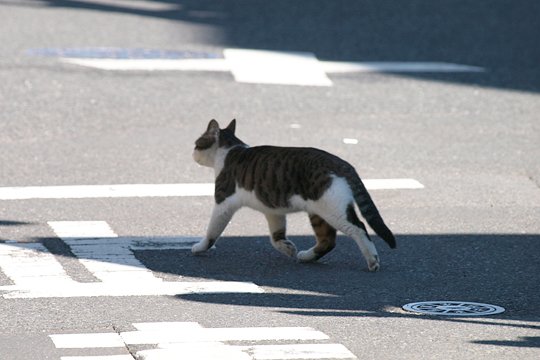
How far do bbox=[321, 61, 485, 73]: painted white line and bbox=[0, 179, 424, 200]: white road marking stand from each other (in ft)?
20.1

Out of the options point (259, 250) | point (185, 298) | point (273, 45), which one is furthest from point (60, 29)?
point (185, 298)

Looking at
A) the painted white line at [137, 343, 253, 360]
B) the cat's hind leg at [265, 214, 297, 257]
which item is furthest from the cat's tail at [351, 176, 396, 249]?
the painted white line at [137, 343, 253, 360]

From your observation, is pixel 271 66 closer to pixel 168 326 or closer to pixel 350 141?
pixel 350 141

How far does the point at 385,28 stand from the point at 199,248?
40.3 feet

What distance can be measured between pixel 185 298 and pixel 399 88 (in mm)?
9009

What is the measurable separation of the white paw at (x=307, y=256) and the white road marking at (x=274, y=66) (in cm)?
757

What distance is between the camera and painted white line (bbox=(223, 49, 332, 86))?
17469 millimetres

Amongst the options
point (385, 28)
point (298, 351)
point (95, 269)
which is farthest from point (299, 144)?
point (385, 28)

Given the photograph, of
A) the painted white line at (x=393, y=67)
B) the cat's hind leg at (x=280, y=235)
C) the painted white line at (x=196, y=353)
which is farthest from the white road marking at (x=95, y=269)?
the painted white line at (x=393, y=67)

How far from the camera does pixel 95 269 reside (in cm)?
945

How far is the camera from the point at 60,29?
20859 mm

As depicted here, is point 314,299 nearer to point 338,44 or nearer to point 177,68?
point 177,68

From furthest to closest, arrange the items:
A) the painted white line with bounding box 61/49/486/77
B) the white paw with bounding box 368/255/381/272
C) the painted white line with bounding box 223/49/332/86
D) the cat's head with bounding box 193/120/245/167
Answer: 1. the painted white line with bounding box 61/49/486/77
2. the painted white line with bounding box 223/49/332/86
3. the cat's head with bounding box 193/120/245/167
4. the white paw with bounding box 368/255/381/272

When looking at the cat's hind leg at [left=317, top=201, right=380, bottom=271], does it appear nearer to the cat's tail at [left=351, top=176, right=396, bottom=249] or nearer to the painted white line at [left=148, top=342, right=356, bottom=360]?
the cat's tail at [left=351, top=176, right=396, bottom=249]
